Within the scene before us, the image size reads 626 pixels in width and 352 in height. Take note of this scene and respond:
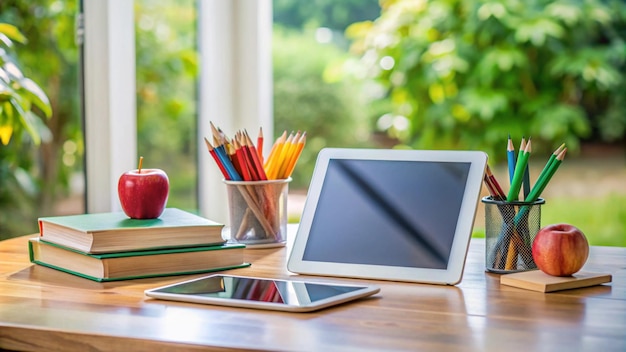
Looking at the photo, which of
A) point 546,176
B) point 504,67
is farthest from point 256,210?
point 504,67

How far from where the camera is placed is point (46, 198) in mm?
1934

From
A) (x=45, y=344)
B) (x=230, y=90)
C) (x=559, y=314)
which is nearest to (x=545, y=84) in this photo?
(x=230, y=90)

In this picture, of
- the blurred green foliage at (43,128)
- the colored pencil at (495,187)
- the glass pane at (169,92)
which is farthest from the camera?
the glass pane at (169,92)

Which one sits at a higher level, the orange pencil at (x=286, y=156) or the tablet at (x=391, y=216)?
the orange pencil at (x=286, y=156)

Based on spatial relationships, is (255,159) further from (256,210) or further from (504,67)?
(504,67)

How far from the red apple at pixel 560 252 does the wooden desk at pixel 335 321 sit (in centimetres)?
4

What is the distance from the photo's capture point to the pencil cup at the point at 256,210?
1.34 metres

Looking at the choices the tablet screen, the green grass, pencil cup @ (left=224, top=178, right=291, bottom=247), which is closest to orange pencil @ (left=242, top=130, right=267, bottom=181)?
pencil cup @ (left=224, top=178, right=291, bottom=247)

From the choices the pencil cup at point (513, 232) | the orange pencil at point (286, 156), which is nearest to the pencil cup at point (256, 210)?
the orange pencil at point (286, 156)

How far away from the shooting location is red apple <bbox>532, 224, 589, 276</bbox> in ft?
3.46

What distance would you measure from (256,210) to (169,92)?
1114mm

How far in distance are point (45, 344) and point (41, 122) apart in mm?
1119

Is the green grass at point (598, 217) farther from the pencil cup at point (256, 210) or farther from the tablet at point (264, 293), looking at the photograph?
the tablet at point (264, 293)

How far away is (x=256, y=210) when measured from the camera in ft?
4.42
